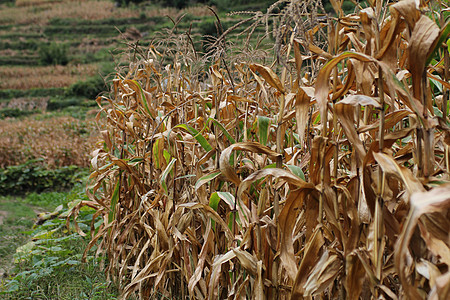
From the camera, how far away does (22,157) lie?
671cm

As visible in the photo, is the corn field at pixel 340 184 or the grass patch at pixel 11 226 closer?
the corn field at pixel 340 184

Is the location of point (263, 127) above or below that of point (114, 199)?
above

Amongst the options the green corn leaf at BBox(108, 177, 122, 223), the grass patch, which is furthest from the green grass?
the green corn leaf at BBox(108, 177, 122, 223)

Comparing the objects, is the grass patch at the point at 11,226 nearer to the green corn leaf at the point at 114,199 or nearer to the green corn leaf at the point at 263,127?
the green corn leaf at the point at 114,199

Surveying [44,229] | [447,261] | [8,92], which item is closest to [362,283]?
[447,261]

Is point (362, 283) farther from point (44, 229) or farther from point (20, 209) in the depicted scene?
point (20, 209)

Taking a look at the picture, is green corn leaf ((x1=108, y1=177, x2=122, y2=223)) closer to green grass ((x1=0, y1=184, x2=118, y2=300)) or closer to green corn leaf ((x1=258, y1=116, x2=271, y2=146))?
green grass ((x1=0, y1=184, x2=118, y2=300))

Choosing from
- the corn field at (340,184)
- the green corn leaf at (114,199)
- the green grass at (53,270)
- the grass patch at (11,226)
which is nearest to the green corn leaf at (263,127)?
the corn field at (340,184)

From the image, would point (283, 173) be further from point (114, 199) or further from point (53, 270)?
point (53, 270)

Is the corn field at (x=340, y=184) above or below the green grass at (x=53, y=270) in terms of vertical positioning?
above

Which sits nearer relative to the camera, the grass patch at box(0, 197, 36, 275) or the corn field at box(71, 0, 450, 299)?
the corn field at box(71, 0, 450, 299)

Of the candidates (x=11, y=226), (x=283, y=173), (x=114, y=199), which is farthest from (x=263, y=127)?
(x=11, y=226)

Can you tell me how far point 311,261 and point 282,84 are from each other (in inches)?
21.3

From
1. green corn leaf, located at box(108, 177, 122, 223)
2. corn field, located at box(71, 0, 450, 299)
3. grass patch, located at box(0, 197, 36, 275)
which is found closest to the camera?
corn field, located at box(71, 0, 450, 299)
